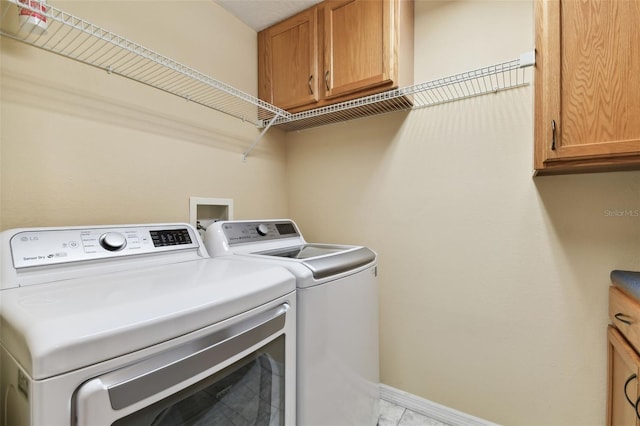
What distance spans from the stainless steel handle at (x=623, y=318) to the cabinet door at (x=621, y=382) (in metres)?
0.07

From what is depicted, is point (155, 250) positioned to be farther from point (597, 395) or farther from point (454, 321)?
point (597, 395)

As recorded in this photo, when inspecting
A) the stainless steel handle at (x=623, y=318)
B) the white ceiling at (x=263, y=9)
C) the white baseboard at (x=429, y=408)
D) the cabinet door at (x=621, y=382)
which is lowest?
the white baseboard at (x=429, y=408)

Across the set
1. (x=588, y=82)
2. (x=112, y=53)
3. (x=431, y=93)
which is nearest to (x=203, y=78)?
(x=112, y=53)

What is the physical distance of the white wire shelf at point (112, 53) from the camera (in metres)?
0.98

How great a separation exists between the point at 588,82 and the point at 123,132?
6.17ft

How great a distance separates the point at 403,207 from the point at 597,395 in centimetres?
123

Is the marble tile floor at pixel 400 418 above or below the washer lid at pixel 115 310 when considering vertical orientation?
below

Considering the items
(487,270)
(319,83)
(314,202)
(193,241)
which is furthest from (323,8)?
(487,270)

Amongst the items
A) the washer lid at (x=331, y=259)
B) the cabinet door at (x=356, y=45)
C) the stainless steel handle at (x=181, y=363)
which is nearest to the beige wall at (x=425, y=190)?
the cabinet door at (x=356, y=45)

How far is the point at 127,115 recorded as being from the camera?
1292 mm

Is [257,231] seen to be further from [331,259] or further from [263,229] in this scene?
[331,259]

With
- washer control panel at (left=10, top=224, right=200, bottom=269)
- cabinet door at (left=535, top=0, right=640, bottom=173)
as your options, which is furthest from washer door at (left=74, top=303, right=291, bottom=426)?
cabinet door at (left=535, top=0, right=640, bottom=173)

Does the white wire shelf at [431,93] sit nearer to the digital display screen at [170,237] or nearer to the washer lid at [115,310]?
the digital display screen at [170,237]

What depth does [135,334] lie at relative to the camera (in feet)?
1.80
